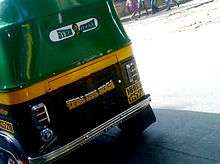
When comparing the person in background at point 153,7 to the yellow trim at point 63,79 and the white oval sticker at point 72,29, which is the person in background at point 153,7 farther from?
the white oval sticker at point 72,29

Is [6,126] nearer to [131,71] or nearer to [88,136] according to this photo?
[88,136]

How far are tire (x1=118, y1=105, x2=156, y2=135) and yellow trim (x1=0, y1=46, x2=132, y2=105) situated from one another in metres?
0.93

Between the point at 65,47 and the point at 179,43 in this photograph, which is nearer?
the point at 65,47

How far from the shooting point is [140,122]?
6.06m

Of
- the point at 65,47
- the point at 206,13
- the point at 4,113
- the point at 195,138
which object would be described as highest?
the point at 65,47

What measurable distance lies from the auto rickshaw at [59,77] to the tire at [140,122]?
0.50 metres

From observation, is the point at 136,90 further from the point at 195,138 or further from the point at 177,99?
the point at 177,99

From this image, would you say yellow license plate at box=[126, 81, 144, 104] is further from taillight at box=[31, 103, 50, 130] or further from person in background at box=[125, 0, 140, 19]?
person in background at box=[125, 0, 140, 19]

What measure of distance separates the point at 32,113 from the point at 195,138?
2.20 metres

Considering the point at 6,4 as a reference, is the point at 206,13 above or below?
below

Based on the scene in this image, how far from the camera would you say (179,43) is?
12.6 m

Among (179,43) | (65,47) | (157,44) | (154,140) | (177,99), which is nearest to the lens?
(65,47)

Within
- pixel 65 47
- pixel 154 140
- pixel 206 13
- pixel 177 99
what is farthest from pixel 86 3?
pixel 206 13

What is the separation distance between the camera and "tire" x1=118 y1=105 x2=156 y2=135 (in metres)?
6.04
